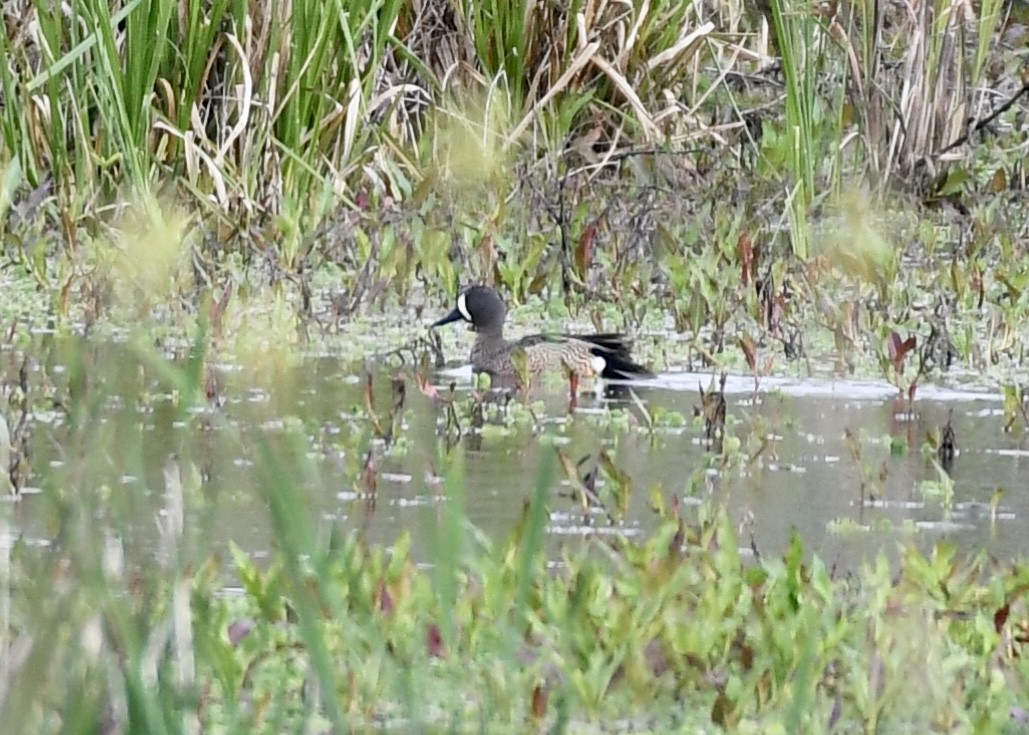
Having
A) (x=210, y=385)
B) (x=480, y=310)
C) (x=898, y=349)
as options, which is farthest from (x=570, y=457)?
(x=480, y=310)

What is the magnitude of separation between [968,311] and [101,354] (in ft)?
8.27

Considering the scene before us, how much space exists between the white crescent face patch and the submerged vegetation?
0.25 meters

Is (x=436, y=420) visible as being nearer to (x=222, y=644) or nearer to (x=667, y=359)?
(x=667, y=359)

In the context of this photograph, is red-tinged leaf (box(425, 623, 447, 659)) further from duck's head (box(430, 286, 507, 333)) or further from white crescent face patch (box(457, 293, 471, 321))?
white crescent face patch (box(457, 293, 471, 321))

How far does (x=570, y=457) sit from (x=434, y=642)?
1695 millimetres

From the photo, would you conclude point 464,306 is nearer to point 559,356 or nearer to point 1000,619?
point 559,356

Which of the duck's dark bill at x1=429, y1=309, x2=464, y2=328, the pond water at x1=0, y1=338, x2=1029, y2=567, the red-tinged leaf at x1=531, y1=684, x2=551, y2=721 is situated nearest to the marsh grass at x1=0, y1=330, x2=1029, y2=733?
the red-tinged leaf at x1=531, y1=684, x2=551, y2=721

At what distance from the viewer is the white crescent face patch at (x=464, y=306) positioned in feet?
22.8

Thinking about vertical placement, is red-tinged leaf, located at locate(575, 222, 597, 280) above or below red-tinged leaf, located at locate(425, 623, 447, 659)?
above

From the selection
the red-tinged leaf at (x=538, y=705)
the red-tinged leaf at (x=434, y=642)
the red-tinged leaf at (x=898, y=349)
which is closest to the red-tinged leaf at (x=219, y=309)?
the red-tinged leaf at (x=898, y=349)

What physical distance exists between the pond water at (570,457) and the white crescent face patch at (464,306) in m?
0.33

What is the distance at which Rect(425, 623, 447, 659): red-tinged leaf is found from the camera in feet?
12.2

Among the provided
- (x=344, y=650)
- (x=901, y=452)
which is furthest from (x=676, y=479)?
(x=344, y=650)

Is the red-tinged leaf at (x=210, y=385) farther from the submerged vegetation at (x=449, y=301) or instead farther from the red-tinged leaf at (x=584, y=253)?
the red-tinged leaf at (x=584, y=253)
